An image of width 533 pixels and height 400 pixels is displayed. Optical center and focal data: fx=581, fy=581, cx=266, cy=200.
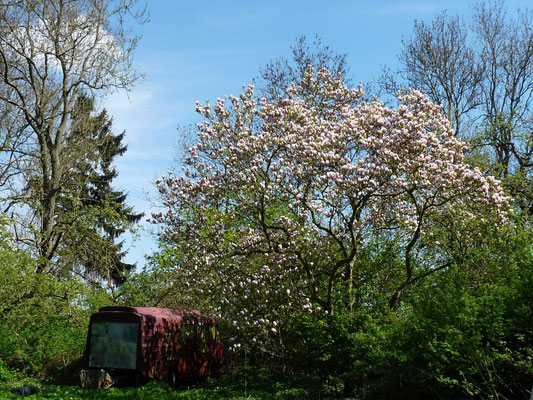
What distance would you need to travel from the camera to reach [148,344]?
53.6 feet

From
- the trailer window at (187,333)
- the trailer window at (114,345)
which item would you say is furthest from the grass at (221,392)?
the trailer window at (187,333)

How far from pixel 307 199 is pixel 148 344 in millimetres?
6641

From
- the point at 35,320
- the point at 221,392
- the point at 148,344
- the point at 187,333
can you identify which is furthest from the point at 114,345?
the point at 35,320

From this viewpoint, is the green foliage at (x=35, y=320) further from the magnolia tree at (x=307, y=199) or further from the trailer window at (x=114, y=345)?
the magnolia tree at (x=307, y=199)

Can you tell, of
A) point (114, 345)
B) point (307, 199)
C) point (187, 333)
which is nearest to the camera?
point (307, 199)

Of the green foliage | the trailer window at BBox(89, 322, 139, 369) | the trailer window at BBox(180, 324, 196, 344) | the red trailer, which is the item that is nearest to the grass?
the red trailer

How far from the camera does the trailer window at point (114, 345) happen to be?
16391 mm

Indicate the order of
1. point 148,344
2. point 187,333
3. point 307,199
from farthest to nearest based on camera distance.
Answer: point 187,333
point 148,344
point 307,199

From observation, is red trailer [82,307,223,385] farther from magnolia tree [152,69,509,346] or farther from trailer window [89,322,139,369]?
magnolia tree [152,69,509,346]

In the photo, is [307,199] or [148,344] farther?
[148,344]

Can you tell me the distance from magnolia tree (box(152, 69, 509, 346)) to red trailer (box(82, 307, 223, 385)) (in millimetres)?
1964

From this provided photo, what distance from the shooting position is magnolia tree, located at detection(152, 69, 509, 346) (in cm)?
1214

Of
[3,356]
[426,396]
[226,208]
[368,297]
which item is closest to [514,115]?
[368,297]

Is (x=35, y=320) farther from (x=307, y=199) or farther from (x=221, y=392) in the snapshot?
(x=307, y=199)
